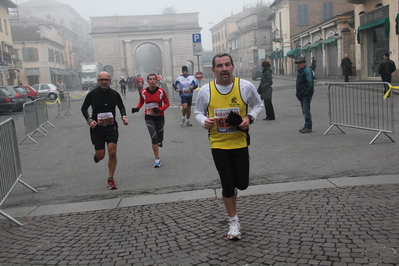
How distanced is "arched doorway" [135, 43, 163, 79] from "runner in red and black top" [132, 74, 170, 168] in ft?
319

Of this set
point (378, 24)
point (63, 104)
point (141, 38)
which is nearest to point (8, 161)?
point (63, 104)

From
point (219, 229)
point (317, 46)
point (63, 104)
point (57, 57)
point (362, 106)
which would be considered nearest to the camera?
point (219, 229)

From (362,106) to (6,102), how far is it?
1952cm

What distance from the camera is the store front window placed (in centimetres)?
2696

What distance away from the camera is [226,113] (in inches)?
174

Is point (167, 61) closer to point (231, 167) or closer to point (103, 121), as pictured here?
point (103, 121)

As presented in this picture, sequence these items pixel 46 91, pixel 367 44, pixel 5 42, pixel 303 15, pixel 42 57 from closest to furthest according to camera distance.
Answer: pixel 367 44
pixel 46 91
pixel 5 42
pixel 303 15
pixel 42 57

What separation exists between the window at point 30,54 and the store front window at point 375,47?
1949 inches

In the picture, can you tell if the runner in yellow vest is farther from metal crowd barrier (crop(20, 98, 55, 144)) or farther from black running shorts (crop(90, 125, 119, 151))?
metal crowd barrier (crop(20, 98, 55, 144))

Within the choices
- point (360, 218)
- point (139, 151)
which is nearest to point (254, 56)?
point (139, 151)

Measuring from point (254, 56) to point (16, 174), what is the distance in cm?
7120

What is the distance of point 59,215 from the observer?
225 inches

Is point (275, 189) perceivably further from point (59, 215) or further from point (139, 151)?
point (139, 151)

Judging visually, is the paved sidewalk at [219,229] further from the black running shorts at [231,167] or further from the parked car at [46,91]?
the parked car at [46,91]
